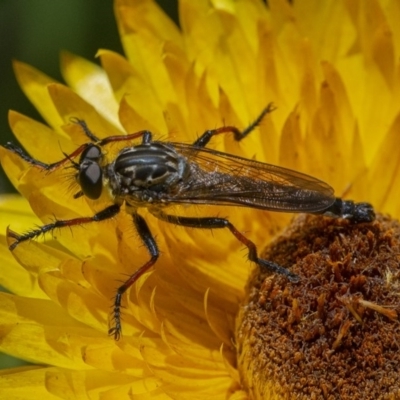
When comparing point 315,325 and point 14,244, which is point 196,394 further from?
point 14,244

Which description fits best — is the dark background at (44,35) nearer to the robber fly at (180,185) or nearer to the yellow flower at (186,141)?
the yellow flower at (186,141)

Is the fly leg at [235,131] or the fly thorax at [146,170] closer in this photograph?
the fly thorax at [146,170]

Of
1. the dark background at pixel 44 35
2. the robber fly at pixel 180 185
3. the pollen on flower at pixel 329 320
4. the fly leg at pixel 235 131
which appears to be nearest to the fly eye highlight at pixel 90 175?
the robber fly at pixel 180 185

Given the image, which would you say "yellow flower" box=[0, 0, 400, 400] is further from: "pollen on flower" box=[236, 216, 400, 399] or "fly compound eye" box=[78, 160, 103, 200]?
"pollen on flower" box=[236, 216, 400, 399]

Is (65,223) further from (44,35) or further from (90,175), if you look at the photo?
(44,35)

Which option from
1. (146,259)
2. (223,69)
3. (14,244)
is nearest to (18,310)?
(14,244)

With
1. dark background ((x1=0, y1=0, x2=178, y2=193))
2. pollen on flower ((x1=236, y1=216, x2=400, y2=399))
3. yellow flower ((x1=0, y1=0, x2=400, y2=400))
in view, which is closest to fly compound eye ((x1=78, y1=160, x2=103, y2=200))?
yellow flower ((x1=0, y1=0, x2=400, y2=400))
